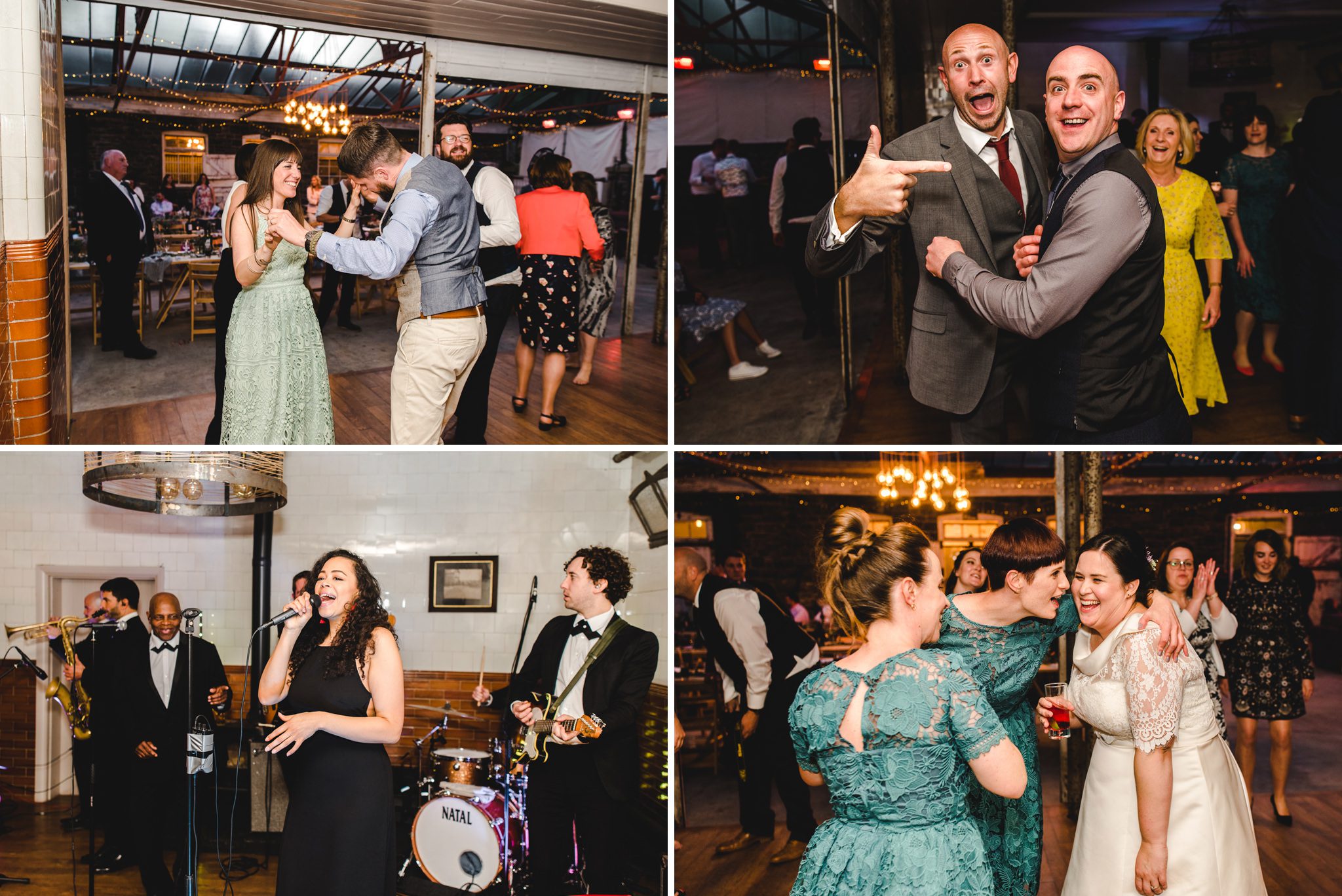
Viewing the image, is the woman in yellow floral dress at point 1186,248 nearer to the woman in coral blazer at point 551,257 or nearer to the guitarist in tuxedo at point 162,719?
the woman in coral blazer at point 551,257

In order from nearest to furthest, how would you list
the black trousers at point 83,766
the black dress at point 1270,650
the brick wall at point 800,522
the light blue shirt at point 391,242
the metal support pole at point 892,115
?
the light blue shirt at point 391,242 → the black trousers at point 83,766 → the black dress at point 1270,650 → the metal support pole at point 892,115 → the brick wall at point 800,522

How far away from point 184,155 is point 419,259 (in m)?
10.7

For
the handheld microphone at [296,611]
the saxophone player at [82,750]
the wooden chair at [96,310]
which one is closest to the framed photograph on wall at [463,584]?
the saxophone player at [82,750]

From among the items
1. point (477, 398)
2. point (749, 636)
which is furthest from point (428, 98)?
point (749, 636)

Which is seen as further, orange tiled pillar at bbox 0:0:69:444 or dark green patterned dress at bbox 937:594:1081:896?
orange tiled pillar at bbox 0:0:69:444

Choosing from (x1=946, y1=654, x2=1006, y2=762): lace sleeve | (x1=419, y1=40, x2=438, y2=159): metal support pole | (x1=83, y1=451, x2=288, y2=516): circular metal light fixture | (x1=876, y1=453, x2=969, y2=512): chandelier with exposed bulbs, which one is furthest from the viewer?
(x1=876, y1=453, x2=969, y2=512): chandelier with exposed bulbs

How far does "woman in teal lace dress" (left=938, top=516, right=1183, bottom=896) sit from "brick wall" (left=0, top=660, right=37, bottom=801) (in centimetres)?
436

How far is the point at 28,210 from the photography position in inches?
136

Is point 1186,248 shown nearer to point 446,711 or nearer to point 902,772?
point 902,772

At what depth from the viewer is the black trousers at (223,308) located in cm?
348

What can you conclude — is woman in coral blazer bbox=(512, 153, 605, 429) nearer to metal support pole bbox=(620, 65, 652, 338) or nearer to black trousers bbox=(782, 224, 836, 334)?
black trousers bbox=(782, 224, 836, 334)

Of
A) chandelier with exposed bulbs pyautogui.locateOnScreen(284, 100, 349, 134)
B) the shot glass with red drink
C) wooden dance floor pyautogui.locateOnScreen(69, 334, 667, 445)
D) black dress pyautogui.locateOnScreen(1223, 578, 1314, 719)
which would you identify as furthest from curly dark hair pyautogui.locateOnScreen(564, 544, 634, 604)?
chandelier with exposed bulbs pyautogui.locateOnScreen(284, 100, 349, 134)

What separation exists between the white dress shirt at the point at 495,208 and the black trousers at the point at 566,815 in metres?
2.09

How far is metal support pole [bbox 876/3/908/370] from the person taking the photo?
451 cm
